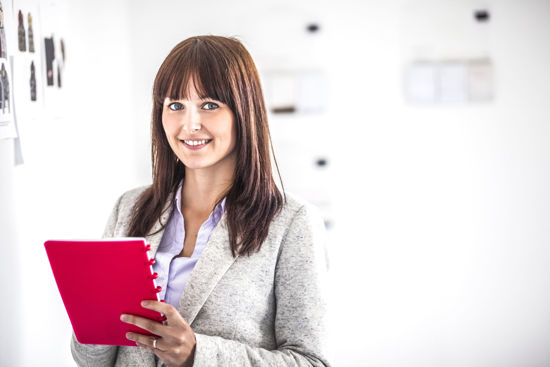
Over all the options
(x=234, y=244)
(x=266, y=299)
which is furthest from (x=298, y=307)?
(x=234, y=244)

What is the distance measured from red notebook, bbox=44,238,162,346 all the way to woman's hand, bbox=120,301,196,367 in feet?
0.06

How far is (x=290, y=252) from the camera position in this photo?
3.87 ft

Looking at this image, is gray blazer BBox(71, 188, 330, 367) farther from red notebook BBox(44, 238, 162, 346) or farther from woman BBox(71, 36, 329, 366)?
red notebook BBox(44, 238, 162, 346)

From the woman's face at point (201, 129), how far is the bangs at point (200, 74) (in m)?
0.01

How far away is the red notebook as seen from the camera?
38.9 inches

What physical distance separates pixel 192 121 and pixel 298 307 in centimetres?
44

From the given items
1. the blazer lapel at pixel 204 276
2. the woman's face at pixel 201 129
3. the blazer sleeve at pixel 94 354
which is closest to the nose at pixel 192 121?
the woman's face at pixel 201 129

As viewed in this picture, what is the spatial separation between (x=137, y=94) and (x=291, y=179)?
78 cm

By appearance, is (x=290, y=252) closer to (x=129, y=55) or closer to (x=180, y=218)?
(x=180, y=218)

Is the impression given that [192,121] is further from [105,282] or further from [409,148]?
[409,148]

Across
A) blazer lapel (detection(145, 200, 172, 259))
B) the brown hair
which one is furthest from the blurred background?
the brown hair

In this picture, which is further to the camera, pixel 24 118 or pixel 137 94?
pixel 137 94

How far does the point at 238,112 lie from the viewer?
1189 mm

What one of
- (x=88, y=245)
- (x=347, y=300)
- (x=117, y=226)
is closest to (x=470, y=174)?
(x=347, y=300)
